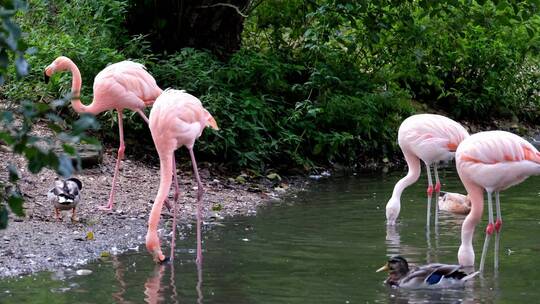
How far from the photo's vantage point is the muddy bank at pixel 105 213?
675 centimetres

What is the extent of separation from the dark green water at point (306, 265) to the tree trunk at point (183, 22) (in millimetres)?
3458

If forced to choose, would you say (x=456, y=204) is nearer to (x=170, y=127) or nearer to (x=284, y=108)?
(x=284, y=108)

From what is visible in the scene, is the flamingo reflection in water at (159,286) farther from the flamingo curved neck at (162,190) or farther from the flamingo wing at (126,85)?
the flamingo wing at (126,85)

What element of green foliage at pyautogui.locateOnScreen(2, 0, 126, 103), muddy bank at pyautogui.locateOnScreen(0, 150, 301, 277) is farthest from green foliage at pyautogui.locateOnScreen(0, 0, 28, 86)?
green foliage at pyautogui.locateOnScreen(2, 0, 126, 103)

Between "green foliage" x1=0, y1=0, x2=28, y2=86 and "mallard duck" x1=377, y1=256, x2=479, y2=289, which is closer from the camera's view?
"green foliage" x1=0, y1=0, x2=28, y2=86

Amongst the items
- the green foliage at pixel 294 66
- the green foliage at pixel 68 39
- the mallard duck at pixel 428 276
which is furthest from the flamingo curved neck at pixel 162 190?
the green foliage at pixel 294 66

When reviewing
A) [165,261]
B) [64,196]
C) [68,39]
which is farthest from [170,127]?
[68,39]

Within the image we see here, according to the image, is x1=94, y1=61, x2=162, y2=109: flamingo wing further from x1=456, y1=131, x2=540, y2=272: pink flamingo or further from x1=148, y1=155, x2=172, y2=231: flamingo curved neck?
x1=456, y1=131, x2=540, y2=272: pink flamingo

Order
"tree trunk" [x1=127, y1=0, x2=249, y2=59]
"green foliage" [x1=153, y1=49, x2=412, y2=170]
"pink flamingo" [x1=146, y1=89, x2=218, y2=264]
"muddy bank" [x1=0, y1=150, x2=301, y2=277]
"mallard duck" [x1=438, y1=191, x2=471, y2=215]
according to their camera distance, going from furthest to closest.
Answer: "tree trunk" [x1=127, y1=0, x2=249, y2=59]
"green foliage" [x1=153, y1=49, x2=412, y2=170]
"mallard duck" [x1=438, y1=191, x2=471, y2=215]
"pink flamingo" [x1=146, y1=89, x2=218, y2=264]
"muddy bank" [x1=0, y1=150, x2=301, y2=277]

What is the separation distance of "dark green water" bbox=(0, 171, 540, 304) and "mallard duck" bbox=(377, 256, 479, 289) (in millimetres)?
65

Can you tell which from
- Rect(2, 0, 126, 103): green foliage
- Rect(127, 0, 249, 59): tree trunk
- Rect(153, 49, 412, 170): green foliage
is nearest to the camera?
Rect(2, 0, 126, 103): green foliage

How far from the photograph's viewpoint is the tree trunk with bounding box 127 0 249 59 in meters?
11.8

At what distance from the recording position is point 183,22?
1188 centimetres

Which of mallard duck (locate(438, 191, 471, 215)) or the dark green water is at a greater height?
mallard duck (locate(438, 191, 471, 215))
